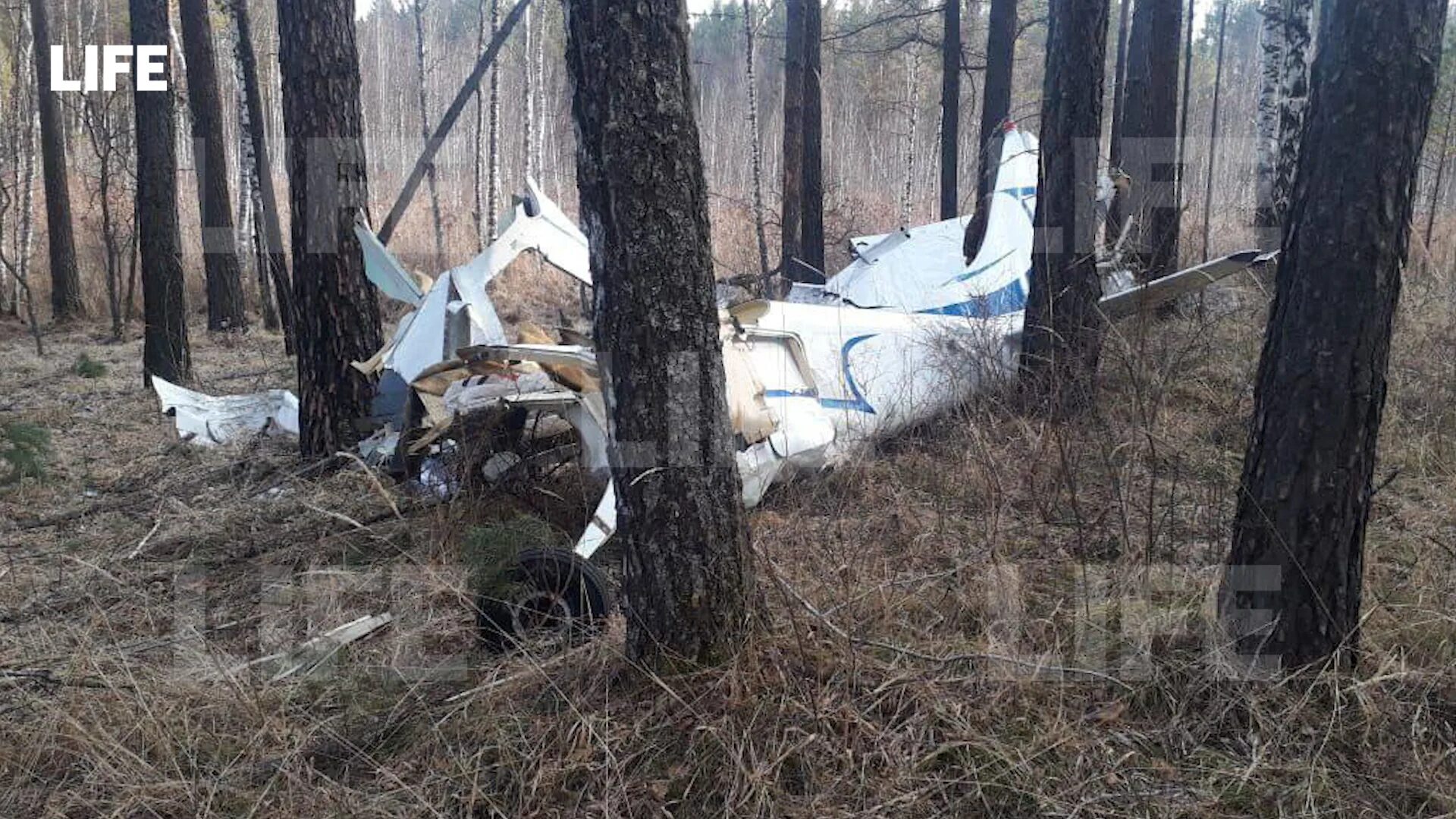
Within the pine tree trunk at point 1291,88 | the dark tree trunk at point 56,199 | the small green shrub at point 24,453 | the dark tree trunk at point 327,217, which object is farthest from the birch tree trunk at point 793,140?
the dark tree trunk at point 56,199

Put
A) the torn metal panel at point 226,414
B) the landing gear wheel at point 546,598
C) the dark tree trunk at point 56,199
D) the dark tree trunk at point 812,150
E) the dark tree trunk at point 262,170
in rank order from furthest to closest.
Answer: the dark tree trunk at point 56,199 < the dark tree trunk at point 812,150 < the dark tree trunk at point 262,170 < the torn metal panel at point 226,414 < the landing gear wheel at point 546,598

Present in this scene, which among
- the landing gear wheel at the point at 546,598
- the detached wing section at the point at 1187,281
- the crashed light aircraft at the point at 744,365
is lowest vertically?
the landing gear wheel at the point at 546,598

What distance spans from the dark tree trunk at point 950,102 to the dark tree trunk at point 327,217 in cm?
902

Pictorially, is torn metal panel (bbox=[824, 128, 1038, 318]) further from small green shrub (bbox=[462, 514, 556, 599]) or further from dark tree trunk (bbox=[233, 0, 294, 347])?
dark tree trunk (bbox=[233, 0, 294, 347])

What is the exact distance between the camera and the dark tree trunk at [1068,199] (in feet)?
19.4

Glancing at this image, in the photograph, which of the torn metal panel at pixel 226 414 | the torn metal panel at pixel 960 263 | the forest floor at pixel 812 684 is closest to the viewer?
the forest floor at pixel 812 684

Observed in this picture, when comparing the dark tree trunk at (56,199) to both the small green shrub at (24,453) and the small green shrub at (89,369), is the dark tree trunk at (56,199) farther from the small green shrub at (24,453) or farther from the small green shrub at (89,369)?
the small green shrub at (24,453)

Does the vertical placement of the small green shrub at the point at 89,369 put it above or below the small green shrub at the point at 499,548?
below

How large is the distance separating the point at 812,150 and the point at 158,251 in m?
6.62

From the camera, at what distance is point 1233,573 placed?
3.08 m

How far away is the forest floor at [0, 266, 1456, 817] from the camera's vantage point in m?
2.62

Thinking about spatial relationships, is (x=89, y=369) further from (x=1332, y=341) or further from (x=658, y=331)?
(x=1332, y=341)

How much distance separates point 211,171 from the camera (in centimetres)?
1101

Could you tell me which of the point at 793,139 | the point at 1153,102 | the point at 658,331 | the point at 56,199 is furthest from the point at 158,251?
the point at 1153,102
